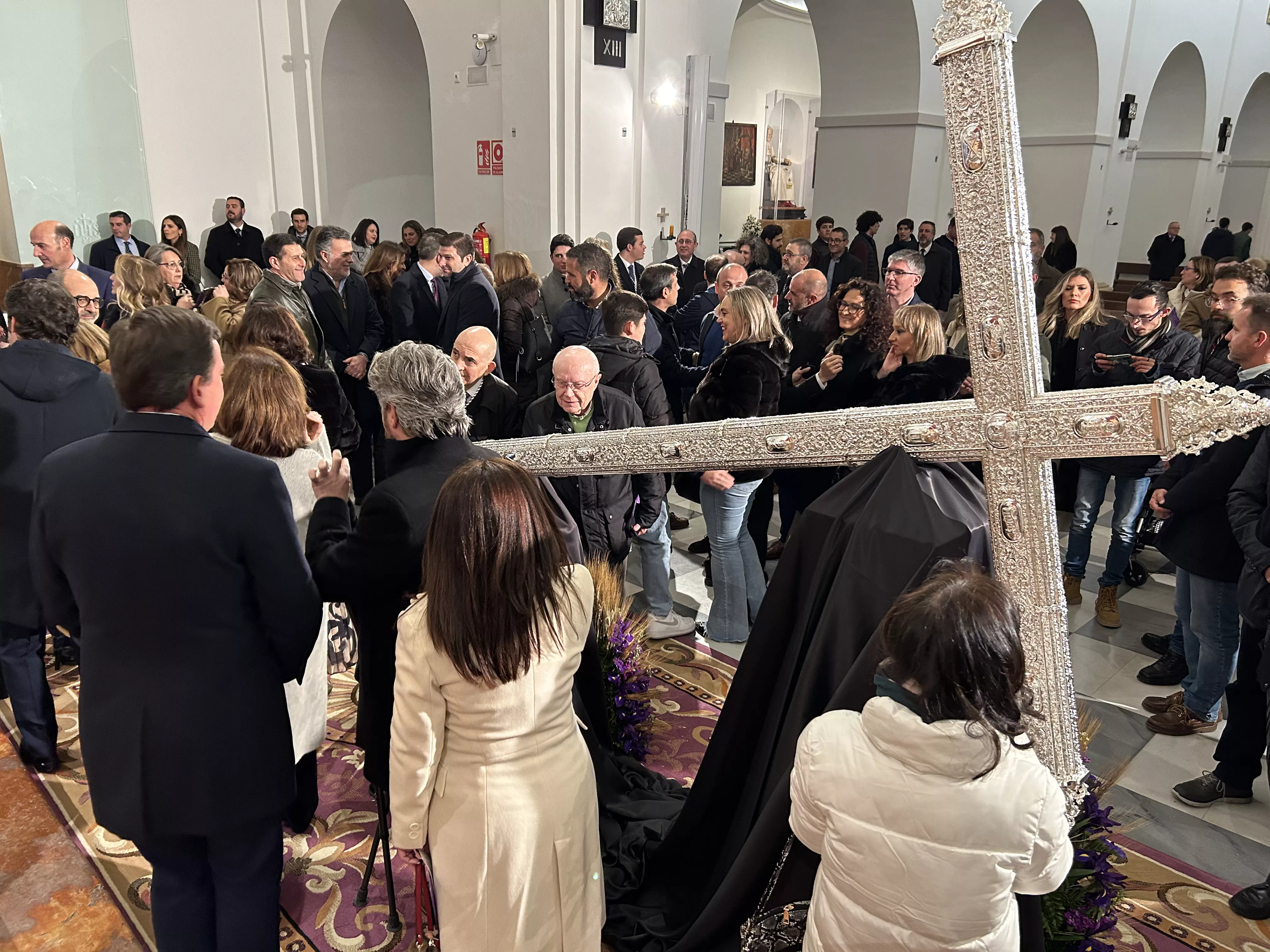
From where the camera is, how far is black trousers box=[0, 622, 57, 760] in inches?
133

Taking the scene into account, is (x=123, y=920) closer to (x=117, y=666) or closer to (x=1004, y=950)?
(x=117, y=666)

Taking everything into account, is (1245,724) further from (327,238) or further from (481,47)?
(481,47)

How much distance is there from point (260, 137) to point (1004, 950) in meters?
12.0

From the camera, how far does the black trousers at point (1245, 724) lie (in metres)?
3.30

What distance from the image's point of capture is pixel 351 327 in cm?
631

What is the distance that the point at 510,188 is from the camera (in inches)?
379

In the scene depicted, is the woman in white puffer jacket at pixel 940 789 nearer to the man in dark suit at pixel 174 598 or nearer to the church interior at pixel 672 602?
the church interior at pixel 672 602

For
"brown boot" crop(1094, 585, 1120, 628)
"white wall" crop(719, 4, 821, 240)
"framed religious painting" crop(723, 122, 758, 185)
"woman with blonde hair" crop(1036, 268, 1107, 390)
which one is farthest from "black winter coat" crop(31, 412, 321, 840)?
"white wall" crop(719, 4, 821, 240)

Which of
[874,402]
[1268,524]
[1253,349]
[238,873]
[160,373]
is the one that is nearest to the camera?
[160,373]

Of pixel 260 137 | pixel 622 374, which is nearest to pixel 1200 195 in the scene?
pixel 260 137

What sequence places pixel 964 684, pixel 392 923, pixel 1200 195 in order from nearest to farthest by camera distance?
pixel 964 684, pixel 392 923, pixel 1200 195

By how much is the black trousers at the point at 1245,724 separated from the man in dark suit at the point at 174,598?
3272 millimetres

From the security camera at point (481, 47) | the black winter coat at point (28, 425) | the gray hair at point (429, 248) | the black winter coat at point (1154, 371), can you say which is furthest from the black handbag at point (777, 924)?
the security camera at point (481, 47)

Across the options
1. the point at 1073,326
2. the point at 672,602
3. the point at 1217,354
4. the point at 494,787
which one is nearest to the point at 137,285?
the point at 672,602
